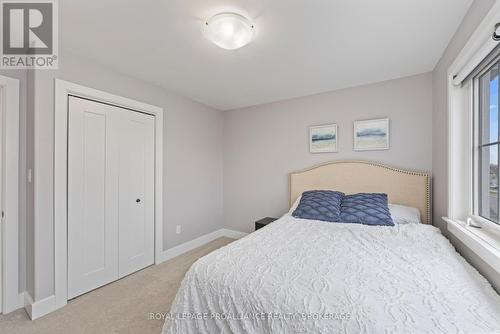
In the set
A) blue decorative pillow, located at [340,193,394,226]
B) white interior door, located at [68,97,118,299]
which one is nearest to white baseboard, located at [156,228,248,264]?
white interior door, located at [68,97,118,299]

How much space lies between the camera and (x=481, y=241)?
1329 mm

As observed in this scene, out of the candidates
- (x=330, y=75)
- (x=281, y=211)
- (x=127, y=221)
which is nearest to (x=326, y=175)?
(x=281, y=211)

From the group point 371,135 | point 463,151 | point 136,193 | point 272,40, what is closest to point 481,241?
point 463,151

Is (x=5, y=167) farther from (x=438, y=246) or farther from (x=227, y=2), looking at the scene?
(x=438, y=246)

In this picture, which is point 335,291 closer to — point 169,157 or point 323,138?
point 323,138

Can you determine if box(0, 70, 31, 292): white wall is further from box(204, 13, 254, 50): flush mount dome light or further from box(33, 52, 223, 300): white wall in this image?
box(204, 13, 254, 50): flush mount dome light

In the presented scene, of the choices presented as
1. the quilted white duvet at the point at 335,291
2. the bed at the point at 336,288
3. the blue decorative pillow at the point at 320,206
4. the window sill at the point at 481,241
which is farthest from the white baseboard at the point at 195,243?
the window sill at the point at 481,241

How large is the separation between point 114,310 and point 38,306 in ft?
1.91

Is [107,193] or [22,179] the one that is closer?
[22,179]

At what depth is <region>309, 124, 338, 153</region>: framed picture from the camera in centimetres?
308

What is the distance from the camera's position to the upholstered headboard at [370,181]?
8.25 feet

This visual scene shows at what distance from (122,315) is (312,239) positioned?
1705 millimetres

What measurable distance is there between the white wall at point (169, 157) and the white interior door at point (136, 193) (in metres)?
0.23

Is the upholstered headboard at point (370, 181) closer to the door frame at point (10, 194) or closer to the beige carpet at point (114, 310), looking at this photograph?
the beige carpet at point (114, 310)
